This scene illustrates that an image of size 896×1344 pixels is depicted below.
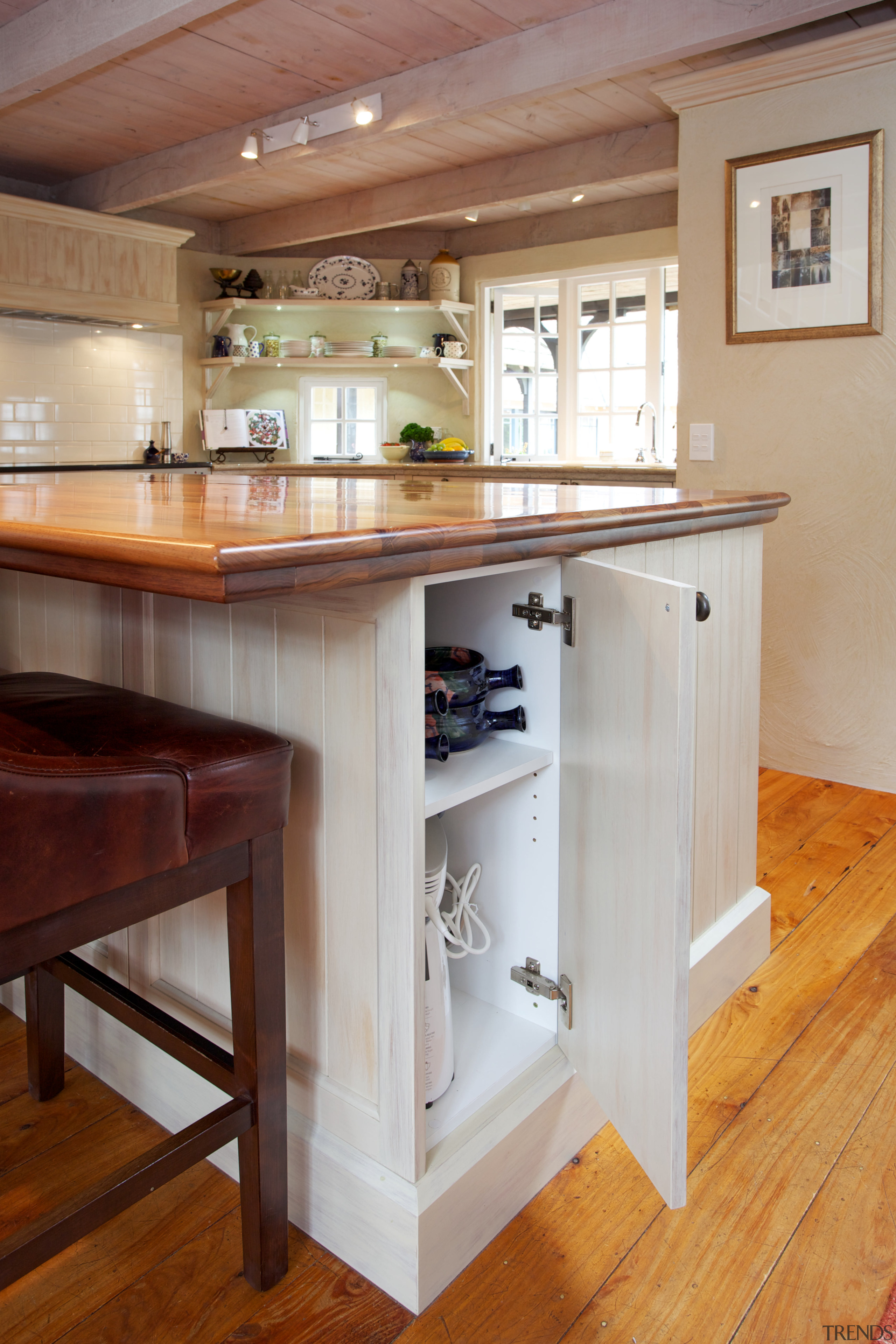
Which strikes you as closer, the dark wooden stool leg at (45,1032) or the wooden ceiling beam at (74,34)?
the dark wooden stool leg at (45,1032)

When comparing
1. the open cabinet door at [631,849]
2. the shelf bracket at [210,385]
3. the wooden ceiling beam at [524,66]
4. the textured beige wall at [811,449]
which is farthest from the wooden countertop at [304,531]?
the shelf bracket at [210,385]

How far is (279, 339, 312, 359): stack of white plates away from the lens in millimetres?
5879

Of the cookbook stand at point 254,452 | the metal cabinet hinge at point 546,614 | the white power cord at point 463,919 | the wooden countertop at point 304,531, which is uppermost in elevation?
the cookbook stand at point 254,452

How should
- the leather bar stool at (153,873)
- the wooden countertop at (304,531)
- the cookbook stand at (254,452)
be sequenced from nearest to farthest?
1. the wooden countertop at (304,531)
2. the leather bar stool at (153,873)
3. the cookbook stand at (254,452)

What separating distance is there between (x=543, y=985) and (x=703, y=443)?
2.55 metres

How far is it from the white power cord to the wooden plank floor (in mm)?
355

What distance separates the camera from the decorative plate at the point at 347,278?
19.4ft

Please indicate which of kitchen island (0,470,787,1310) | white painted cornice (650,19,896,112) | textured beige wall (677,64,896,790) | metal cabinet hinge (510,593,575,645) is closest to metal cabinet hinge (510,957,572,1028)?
kitchen island (0,470,787,1310)

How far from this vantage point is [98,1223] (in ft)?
3.06

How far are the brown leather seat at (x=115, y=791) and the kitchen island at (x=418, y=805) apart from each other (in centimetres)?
12

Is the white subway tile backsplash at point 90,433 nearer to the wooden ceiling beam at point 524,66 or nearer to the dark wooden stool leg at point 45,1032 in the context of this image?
the wooden ceiling beam at point 524,66

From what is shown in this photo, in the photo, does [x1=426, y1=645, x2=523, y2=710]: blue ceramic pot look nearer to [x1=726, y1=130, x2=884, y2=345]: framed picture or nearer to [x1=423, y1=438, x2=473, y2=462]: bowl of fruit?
[x1=726, y1=130, x2=884, y2=345]: framed picture

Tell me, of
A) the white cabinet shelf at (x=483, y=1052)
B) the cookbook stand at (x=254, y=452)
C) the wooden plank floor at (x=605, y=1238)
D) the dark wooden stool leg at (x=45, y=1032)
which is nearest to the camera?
the wooden plank floor at (x=605, y=1238)

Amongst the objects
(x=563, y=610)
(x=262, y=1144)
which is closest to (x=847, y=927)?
(x=563, y=610)
